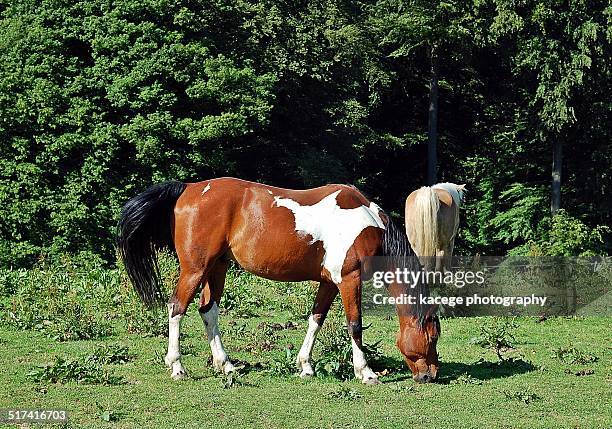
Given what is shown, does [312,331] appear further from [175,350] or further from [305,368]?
[175,350]

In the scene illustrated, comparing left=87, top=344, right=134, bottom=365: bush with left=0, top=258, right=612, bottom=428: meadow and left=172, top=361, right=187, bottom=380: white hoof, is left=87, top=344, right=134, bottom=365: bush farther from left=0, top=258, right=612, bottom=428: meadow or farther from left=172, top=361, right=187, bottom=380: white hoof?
left=172, top=361, right=187, bottom=380: white hoof

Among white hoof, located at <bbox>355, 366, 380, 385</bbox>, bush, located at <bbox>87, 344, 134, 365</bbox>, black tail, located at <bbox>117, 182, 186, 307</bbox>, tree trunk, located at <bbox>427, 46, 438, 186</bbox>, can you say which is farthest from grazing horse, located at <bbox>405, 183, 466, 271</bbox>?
tree trunk, located at <bbox>427, 46, 438, 186</bbox>

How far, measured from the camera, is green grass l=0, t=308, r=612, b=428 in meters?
7.77

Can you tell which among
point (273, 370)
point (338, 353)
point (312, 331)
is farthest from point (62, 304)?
point (338, 353)

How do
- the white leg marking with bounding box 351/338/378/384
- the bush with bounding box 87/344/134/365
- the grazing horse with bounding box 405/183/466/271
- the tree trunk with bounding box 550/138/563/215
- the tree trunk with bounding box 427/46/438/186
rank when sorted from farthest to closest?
the tree trunk with bounding box 427/46/438/186 < the tree trunk with bounding box 550/138/563/215 < the grazing horse with bounding box 405/183/466/271 < the bush with bounding box 87/344/134/365 < the white leg marking with bounding box 351/338/378/384

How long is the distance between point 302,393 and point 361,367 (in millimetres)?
839

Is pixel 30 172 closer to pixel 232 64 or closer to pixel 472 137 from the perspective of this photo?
pixel 232 64

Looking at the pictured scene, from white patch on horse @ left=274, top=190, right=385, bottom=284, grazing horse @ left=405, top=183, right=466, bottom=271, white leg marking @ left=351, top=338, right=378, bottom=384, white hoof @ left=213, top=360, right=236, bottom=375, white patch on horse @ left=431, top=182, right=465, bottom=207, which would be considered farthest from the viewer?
white patch on horse @ left=431, top=182, right=465, bottom=207

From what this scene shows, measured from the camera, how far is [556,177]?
90.7ft

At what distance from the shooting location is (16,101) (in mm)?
23859

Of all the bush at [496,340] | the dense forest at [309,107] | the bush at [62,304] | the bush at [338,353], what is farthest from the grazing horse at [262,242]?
the dense forest at [309,107]

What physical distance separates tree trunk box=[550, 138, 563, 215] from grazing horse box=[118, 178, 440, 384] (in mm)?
19014

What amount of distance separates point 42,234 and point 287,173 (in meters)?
8.12

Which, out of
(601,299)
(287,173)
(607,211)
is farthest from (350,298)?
(607,211)
